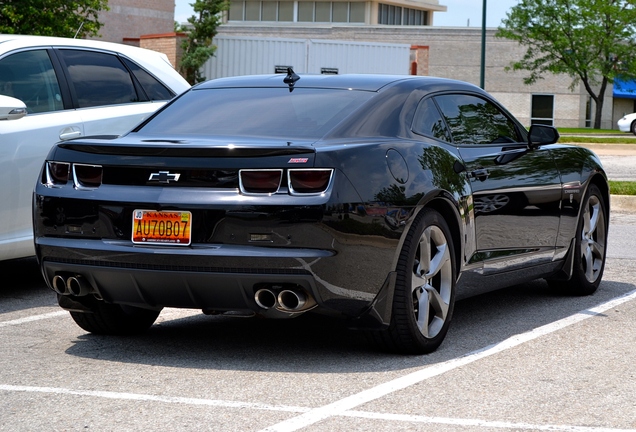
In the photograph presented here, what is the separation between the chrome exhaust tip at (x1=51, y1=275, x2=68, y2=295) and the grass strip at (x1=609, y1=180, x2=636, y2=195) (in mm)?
11148

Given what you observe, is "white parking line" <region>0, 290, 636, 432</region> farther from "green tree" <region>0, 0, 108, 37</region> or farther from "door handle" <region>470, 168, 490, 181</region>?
"green tree" <region>0, 0, 108, 37</region>

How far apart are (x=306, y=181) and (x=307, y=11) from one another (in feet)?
250

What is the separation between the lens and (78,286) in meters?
4.99

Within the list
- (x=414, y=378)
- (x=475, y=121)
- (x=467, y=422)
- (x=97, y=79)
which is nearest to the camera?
(x=467, y=422)

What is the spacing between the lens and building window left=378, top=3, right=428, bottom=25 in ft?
269

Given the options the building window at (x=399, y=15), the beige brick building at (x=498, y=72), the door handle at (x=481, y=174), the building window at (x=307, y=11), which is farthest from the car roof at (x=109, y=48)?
the building window at (x=399, y=15)

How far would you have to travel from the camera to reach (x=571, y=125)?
2435 inches

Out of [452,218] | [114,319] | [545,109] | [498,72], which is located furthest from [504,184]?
[545,109]

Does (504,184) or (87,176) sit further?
(504,184)

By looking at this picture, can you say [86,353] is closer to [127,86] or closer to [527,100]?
[127,86]

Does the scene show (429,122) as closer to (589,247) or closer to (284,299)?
(284,299)

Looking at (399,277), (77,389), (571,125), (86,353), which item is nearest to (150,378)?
(77,389)

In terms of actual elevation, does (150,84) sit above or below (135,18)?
below

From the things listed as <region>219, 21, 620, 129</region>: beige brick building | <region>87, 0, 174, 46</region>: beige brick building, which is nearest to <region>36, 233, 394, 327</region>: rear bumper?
<region>87, 0, 174, 46</region>: beige brick building
